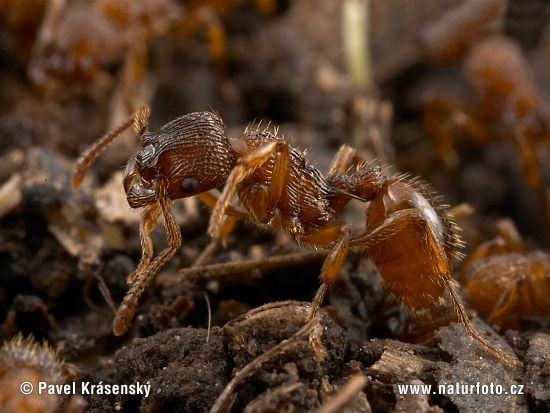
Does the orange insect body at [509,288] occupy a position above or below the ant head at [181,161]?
below

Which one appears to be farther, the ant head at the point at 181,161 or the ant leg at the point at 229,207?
the ant leg at the point at 229,207

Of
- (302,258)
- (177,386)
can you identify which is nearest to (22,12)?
(302,258)

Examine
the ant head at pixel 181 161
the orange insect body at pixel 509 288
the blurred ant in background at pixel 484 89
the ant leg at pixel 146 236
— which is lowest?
the orange insect body at pixel 509 288

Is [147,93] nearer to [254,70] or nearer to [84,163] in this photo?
[254,70]

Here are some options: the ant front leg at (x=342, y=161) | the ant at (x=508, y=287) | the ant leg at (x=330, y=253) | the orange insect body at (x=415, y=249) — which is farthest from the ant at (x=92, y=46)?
the ant at (x=508, y=287)

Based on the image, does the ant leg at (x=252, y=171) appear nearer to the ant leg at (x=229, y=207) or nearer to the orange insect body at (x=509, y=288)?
the ant leg at (x=229, y=207)

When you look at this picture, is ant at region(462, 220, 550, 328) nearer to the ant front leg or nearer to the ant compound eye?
the ant front leg

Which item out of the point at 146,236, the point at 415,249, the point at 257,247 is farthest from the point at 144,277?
the point at 415,249

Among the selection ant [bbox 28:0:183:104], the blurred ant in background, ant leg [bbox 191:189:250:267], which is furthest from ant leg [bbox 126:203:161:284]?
the blurred ant in background
